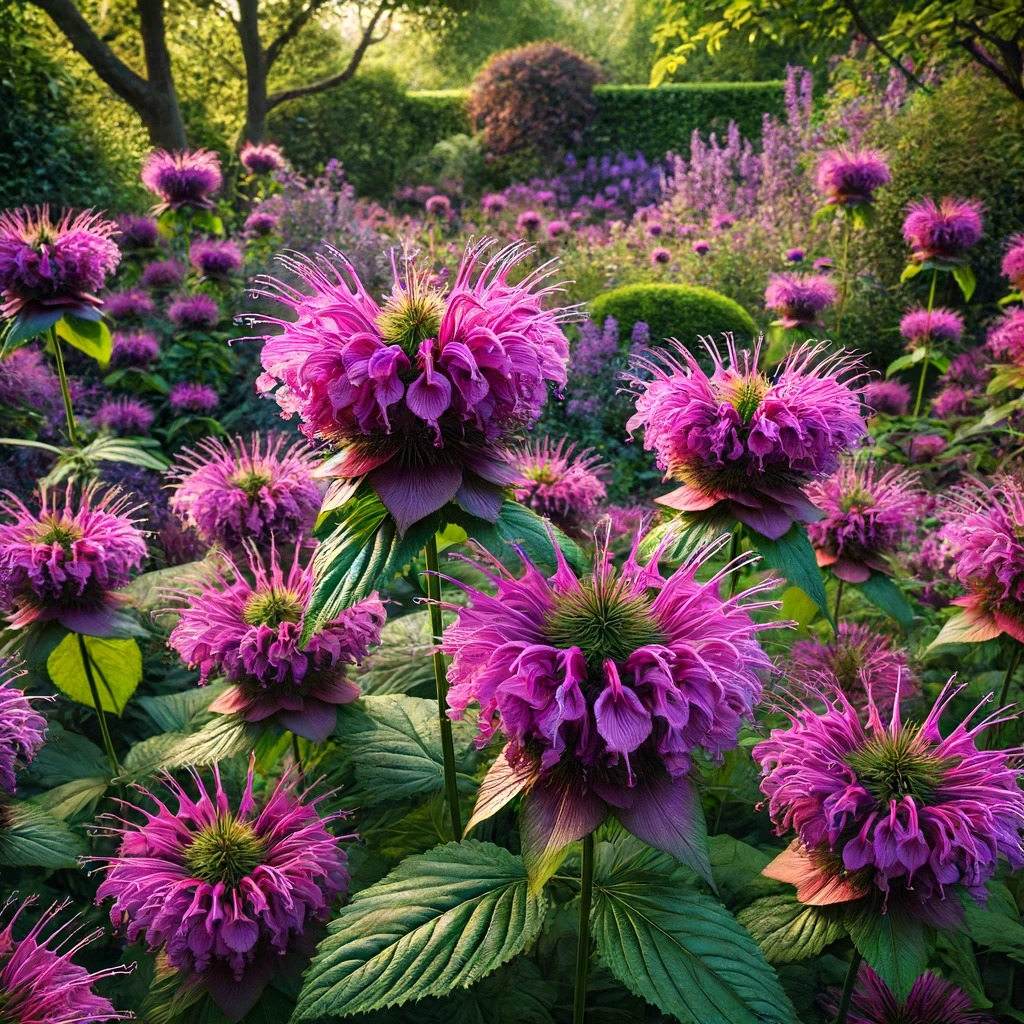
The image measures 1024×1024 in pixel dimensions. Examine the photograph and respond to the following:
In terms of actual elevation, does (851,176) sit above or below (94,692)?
above

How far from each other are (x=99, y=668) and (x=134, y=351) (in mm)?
3160

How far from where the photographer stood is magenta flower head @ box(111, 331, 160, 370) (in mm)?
4879

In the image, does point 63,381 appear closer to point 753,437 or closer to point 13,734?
point 13,734

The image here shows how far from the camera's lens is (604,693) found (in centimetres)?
106

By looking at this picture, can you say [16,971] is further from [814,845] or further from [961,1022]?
[961,1022]

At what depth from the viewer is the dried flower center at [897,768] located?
1332 millimetres

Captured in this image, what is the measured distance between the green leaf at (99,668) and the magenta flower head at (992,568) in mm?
2078

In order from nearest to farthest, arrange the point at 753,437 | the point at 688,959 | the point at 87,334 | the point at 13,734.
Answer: the point at 688,959, the point at 13,734, the point at 753,437, the point at 87,334

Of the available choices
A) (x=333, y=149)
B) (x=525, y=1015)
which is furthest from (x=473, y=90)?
(x=525, y=1015)

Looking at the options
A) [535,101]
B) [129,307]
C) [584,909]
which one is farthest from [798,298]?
[535,101]

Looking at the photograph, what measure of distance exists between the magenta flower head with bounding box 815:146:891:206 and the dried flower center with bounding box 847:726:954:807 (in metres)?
4.08

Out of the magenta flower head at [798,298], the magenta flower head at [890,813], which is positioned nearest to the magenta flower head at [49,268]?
the magenta flower head at [890,813]

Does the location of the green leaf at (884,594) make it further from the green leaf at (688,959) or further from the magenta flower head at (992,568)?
the green leaf at (688,959)

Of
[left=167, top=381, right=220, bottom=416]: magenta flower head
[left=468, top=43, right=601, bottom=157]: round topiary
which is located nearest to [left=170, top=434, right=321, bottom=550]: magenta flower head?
[left=167, top=381, right=220, bottom=416]: magenta flower head
